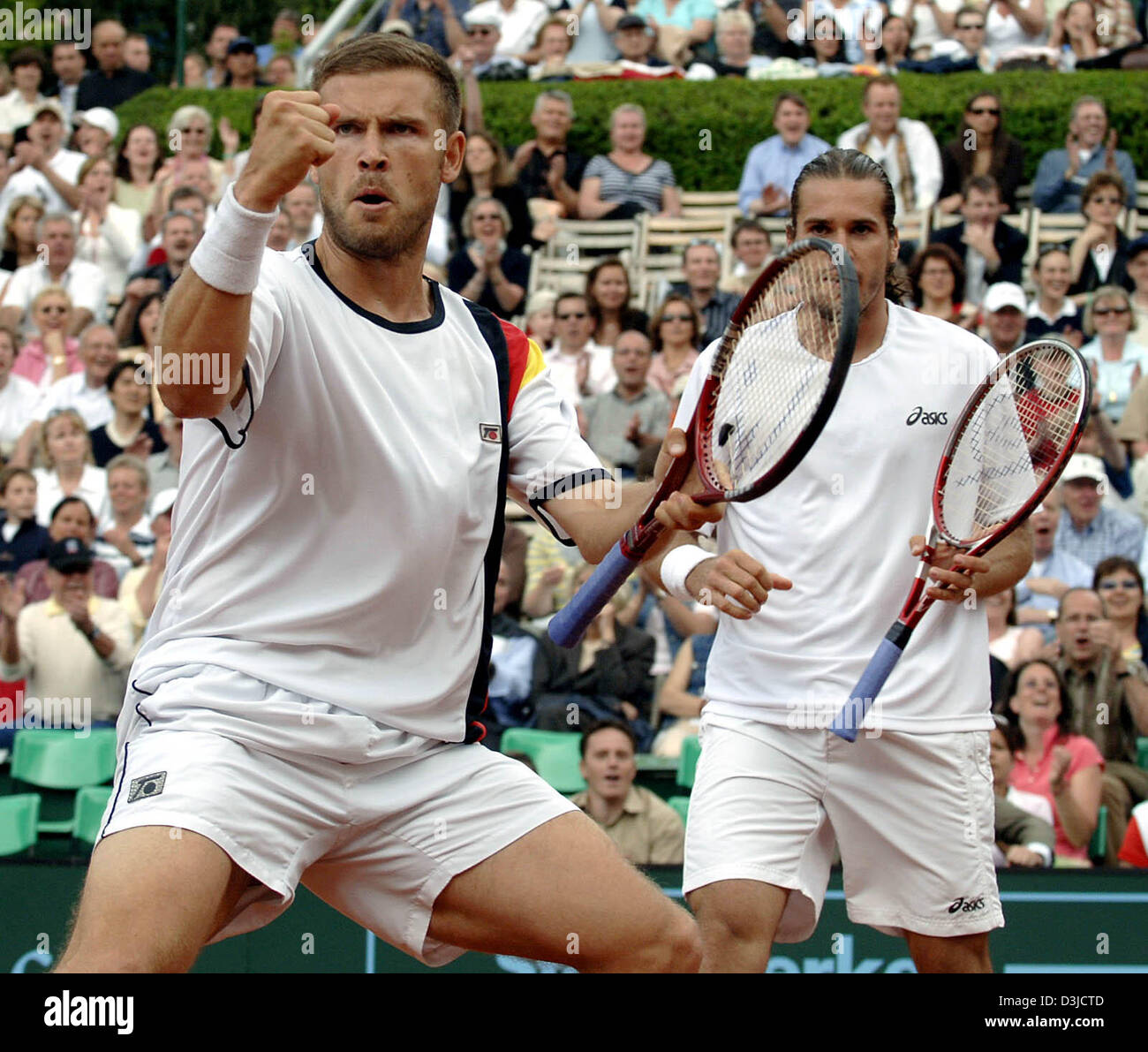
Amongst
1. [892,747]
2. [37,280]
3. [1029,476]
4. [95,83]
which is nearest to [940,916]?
[892,747]

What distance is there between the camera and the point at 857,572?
4.41 metres

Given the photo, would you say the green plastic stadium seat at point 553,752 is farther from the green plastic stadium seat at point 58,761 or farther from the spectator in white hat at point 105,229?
the spectator in white hat at point 105,229

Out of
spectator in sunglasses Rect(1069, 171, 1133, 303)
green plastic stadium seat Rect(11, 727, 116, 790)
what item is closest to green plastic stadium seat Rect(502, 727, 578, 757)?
green plastic stadium seat Rect(11, 727, 116, 790)

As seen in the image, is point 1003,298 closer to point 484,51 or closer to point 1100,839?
point 1100,839

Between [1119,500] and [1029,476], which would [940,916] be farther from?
[1119,500]

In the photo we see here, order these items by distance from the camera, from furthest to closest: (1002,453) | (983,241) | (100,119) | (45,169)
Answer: (100,119)
(45,169)
(983,241)
(1002,453)

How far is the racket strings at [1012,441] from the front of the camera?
4465 millimetres

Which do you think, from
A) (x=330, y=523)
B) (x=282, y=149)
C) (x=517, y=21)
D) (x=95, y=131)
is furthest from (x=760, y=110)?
(x=282, y=149)

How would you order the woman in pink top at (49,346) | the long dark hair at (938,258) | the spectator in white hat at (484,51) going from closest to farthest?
the long dark hair at (938,258) → the woman in pink top at (49,346) → the spectator in white hat at (484,51)

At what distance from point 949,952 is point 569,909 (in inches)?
53.2

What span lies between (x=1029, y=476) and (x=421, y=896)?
1.95 metres

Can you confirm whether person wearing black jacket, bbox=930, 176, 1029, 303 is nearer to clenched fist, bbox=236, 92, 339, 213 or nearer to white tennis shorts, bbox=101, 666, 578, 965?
white tennis shorts, bbox=101, 666, 578, 965

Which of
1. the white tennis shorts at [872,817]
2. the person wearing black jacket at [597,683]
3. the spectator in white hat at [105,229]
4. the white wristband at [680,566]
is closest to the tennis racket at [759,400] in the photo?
the white wristband at [680,566]

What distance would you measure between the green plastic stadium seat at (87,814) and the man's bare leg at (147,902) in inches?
170
